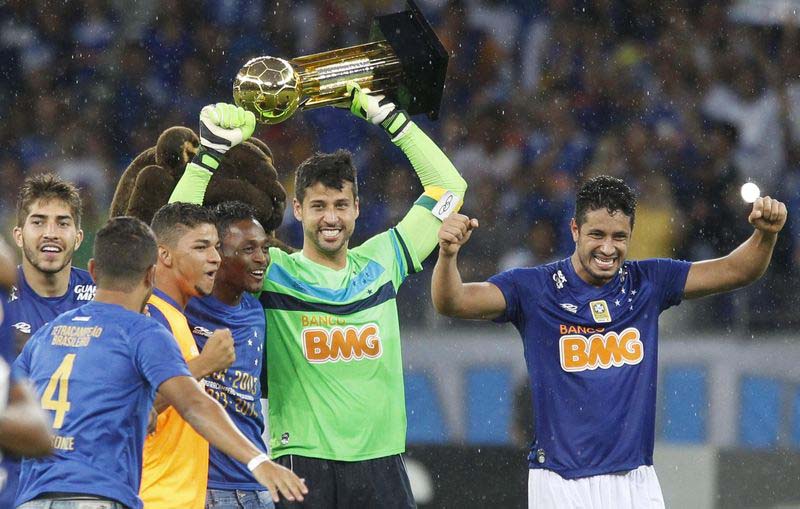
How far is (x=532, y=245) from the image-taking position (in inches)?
372

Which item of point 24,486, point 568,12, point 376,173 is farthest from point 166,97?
point 24,486

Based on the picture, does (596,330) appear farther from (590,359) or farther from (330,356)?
(330,356)

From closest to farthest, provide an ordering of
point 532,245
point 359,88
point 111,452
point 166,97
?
point 111,452, point 359,88, point 532,245, point 166,97

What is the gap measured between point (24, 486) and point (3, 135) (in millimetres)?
7211

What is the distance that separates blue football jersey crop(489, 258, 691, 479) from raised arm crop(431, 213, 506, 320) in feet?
0.26

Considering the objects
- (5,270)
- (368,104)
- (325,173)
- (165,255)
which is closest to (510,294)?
(325,173)

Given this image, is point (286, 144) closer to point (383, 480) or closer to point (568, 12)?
point (568, 12)

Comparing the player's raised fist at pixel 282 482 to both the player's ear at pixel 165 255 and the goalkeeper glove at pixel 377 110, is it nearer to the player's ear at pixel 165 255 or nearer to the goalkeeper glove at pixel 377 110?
the player's ear at pixel 165 255

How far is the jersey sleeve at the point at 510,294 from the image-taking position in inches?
211

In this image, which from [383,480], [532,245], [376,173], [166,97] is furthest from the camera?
[166,97]

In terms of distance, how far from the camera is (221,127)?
5.23 m

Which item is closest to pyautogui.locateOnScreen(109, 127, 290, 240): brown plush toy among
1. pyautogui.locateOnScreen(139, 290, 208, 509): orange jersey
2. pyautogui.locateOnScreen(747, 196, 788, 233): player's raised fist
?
pyautogui.locateOnScreen(139, 290, 208, 509): orange jersey

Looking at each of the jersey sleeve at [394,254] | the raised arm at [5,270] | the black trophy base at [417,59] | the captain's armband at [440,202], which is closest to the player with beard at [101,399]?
the raised arm at [5,270]

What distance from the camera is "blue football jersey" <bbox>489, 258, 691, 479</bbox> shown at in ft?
17.1
